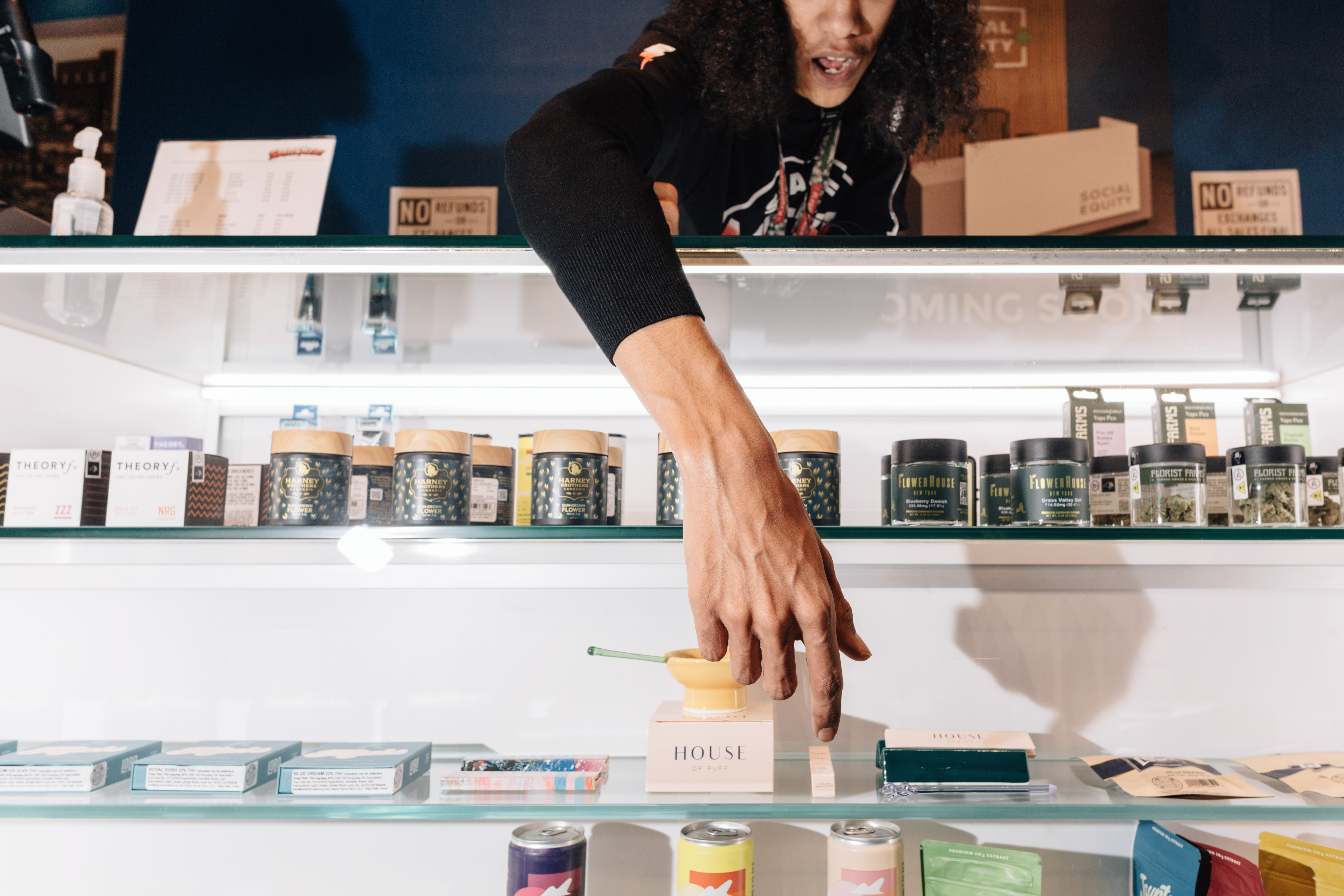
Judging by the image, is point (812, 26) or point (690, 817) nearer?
point (690, 817)

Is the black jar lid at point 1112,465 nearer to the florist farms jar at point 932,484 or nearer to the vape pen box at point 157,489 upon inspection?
the florist farms jar at point 932,484

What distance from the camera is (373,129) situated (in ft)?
6.67

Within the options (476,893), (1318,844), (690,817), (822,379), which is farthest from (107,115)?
Answer: (1318,844)

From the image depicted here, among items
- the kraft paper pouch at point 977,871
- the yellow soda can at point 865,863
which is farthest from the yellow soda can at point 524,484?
the kraft paper pouch at point 977,871

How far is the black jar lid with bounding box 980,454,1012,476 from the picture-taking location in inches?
44.1

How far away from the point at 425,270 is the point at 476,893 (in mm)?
857

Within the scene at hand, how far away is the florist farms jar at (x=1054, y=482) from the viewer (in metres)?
1.05

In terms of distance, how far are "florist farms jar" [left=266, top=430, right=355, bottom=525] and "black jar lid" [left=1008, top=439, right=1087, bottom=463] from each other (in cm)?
89

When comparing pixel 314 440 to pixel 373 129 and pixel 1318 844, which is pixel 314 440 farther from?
pixel 1318 844

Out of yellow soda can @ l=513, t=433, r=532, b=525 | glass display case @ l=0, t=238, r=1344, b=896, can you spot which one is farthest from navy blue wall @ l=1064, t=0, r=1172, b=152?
yellow soda can @ l=513, t=433, r=532, b=525

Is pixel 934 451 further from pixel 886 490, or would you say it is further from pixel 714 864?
pixel 714 864

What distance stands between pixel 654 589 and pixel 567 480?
10.4 inches

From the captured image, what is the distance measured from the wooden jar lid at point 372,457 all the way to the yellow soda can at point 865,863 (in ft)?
2.49

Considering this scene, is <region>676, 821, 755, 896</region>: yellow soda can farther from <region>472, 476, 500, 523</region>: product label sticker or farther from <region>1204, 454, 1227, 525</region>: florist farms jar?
<region>1204, 454, 1227, 525</region>: florist farms jar
